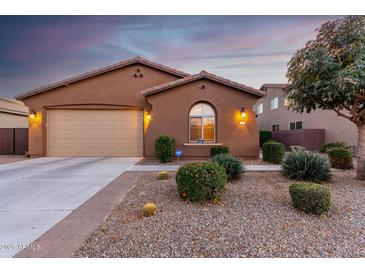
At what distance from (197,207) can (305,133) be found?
1578cm

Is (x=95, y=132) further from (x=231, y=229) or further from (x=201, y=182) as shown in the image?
(x=231, y=229)

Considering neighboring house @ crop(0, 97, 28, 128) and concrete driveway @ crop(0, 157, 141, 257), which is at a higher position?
neighboring house @ crop(0, 97, 28, 128)

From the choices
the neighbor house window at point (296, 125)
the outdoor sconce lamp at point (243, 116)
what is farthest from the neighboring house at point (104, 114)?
the neighbor house window at point (296, 125)

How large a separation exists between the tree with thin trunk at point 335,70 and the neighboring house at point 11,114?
2231 centimetres

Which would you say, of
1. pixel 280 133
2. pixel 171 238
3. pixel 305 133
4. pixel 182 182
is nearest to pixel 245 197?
pixel 182 182

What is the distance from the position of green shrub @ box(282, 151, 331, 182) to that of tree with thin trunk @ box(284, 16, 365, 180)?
146cm

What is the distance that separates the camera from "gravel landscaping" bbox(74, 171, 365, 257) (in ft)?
8.50

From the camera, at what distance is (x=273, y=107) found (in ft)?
78.8

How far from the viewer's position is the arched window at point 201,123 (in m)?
11.0

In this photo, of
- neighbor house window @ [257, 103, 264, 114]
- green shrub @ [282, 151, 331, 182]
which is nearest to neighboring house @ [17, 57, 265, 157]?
green shrub @ [282, 151, 331, 182]

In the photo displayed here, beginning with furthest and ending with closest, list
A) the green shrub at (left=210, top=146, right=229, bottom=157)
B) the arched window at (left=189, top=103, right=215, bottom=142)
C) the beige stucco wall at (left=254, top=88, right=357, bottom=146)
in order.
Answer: the beige stucco wall at (left=254, top=88, right=357, bottom=146) → the arched window at (left=189, top=103, right=215, bottom=142) → the green shrub at (left=210, top=146, right=229, bottom=157)

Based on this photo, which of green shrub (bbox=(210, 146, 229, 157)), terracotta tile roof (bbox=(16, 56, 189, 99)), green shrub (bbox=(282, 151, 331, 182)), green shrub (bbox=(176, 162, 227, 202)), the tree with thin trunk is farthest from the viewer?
terracotta tile roof (bbox=(16, 56, 189, 99))

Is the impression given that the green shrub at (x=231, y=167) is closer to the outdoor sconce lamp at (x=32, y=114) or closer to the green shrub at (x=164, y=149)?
the green shrub at (x=164, y=149)

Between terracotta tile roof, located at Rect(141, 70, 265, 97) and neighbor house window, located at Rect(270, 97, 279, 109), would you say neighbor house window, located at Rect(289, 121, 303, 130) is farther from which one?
terracotta tile roof, located at Rect(141, 70, 265, 97)
